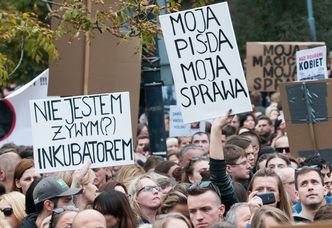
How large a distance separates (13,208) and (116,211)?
132 centimetres

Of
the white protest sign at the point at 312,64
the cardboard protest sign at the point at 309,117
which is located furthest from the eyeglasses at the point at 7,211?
the white protest sign at the point at 312,64

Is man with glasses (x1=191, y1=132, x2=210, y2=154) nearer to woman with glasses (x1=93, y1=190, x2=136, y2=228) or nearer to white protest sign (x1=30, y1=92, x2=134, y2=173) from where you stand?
white protest sign (x1=30, y1=92, x2=134, y2=173)

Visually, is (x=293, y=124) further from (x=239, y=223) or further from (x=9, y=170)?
(x=239, y=223)

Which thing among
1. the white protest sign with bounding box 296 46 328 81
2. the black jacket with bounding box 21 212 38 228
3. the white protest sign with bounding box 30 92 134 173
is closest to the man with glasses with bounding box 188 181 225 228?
the black jacket with bounding box 21 212 38 228

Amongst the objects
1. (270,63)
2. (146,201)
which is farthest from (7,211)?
(270,63)

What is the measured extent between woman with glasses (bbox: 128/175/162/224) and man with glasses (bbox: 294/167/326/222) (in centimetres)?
106

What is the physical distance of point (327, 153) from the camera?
13.5 meters

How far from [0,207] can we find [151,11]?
3458 mm

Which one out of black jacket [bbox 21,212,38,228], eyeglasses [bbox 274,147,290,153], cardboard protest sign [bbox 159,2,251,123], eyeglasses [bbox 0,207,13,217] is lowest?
black jacket [bbox 21,212,38,228]

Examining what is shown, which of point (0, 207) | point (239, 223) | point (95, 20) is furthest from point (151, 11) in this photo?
point (239, 223)

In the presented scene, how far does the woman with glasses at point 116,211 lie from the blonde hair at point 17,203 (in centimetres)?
116

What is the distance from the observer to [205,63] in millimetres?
11422

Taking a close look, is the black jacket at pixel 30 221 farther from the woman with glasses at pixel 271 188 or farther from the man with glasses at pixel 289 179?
the man with glasses at pixel 289 179

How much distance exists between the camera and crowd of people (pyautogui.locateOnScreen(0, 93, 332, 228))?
371 inches
